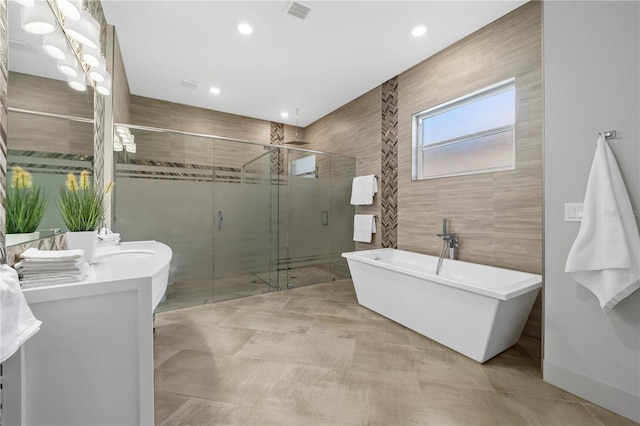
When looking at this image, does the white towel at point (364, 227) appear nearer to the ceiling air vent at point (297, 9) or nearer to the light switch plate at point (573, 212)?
the light switch plate at point (573, 212)

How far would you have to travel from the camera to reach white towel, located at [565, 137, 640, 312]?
130 centimetres

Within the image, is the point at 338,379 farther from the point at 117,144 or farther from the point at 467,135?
the point at 117,144

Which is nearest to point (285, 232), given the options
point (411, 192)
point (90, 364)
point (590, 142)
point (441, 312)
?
point (411, 192)

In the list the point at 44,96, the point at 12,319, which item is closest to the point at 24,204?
the point at 44,96

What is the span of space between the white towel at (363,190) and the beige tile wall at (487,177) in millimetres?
418

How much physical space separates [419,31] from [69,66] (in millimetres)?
2728

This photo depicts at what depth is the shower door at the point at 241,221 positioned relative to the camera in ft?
10.5

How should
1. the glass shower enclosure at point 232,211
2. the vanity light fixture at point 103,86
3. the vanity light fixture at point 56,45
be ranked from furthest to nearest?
the glass shower enclosure at point 232,211, the vanity light fixture at point 103,86, the vanity light fixture at point 56,45

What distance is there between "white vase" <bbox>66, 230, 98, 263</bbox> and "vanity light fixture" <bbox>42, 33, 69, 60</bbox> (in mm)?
865

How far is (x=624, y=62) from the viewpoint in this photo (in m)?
1.36

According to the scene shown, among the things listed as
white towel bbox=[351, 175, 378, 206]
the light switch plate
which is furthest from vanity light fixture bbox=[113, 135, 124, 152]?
the light switch plate

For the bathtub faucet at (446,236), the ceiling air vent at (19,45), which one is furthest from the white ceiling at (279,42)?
the bathtub faucet at (446,236)

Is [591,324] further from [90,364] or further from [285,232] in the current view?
[285,232]

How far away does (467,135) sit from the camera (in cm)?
277
